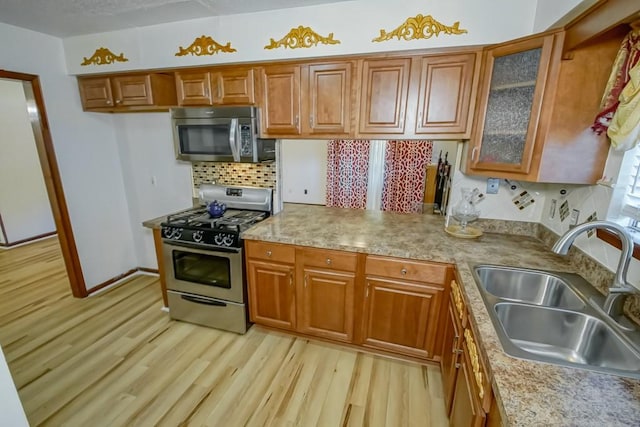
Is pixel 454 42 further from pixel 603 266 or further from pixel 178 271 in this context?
pixel 178 271

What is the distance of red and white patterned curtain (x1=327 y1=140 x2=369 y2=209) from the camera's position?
4754mm

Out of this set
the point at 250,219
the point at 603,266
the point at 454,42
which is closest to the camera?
the point at 603,266

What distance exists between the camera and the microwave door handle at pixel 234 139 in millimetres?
2211

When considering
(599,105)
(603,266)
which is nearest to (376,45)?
(599,105)

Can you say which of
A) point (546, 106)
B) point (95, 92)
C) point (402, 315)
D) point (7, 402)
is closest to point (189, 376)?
point (7, 402)

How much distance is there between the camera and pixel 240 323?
2.33 metres

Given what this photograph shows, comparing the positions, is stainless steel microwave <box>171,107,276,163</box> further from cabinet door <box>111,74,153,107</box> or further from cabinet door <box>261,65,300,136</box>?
cabinet door <box>111,74,153,107</box>

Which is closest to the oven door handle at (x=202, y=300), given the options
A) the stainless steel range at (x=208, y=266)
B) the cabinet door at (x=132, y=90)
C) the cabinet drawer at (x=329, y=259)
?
the stainless steel range at (x=208, y=266)

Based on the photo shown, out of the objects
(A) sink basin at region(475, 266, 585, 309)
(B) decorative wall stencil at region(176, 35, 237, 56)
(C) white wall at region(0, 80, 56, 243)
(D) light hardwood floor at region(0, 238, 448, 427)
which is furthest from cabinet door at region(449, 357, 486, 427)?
(C) white wall at region(0, 80, 56, 243)

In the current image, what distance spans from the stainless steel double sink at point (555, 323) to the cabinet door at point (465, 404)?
9.7 inches

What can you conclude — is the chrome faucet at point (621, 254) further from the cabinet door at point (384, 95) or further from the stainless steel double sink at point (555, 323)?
the cabinet door at point (384, 95)

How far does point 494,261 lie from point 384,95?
1273 mm

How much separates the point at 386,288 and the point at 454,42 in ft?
5.29

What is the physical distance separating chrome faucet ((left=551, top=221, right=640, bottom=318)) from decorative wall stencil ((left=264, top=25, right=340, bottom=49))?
1.70 meters
